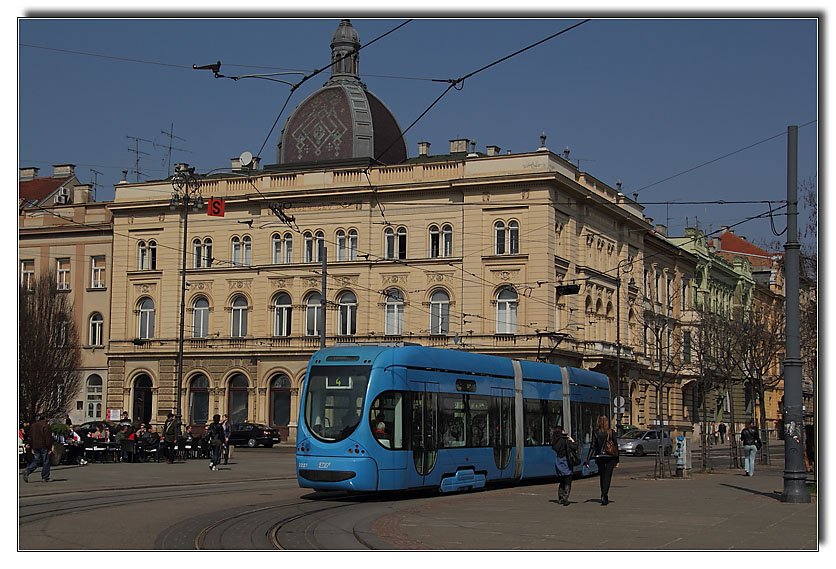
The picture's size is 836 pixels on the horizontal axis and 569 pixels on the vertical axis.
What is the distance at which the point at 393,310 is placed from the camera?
65.5 meters

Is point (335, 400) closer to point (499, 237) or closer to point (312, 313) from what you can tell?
point (499, 237)

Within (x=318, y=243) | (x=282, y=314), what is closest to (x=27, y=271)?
(x=282, y=314)

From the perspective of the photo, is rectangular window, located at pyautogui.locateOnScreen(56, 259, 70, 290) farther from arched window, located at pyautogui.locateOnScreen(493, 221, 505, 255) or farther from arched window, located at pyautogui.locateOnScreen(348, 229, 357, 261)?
arched window, located at pyautogui.locateOnScreen(493, 221, 505, 255)

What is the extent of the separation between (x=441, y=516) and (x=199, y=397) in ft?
172

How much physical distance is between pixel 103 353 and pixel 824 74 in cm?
6273

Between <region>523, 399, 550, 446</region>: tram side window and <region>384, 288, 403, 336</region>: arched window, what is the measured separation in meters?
35.4

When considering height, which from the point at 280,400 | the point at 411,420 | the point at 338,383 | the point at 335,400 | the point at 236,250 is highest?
the point at 236,250

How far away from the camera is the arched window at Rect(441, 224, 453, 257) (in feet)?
211

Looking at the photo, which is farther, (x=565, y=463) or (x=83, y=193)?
(x=83, y=193)

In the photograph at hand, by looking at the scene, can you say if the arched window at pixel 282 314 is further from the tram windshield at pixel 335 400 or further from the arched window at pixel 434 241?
the tram windshield at pixel 335 400

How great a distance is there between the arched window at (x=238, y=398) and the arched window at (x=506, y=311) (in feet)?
51.8

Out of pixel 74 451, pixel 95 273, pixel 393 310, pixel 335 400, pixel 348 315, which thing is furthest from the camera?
pixel 95 273

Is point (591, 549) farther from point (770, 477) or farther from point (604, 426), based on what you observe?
point (770, 477)

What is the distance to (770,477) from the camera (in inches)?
1323
